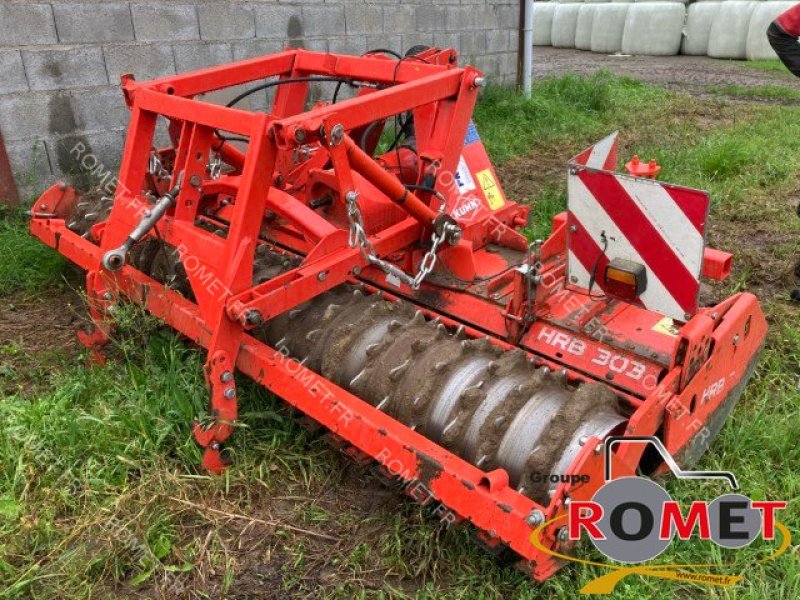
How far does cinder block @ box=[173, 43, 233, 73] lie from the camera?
557cm

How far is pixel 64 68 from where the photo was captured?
4.96 meters

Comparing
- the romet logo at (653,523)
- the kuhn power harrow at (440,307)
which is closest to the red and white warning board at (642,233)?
the kuhn power harrow at (440,307)

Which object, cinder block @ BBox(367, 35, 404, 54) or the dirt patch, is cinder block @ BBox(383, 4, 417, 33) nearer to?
cinder block @ BBox(367, 35, 404, 54)

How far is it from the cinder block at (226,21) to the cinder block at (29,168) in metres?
1.58

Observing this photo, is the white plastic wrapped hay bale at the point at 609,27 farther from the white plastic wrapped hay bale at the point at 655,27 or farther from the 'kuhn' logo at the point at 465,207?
the 'kuhn' logo at the point at 465,207

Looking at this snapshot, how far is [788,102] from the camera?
10078 millimetres

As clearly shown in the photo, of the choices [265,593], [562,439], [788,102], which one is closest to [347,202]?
[562,439]

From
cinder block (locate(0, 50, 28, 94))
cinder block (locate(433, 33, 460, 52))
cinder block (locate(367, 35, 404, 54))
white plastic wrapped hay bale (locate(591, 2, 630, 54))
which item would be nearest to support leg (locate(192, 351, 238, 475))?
cinder block (locate(0, 50, 28, 94))

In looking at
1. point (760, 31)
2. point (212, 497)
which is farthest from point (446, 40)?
point (760, 31)

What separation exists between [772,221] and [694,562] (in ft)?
12.6

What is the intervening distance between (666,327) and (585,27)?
59.5 feet

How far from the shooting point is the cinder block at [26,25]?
4.62m

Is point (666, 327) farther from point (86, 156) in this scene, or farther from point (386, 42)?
point (386, 42)

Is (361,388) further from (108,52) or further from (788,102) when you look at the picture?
(788,102)
